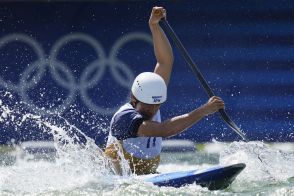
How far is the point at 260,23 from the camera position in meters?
13.4

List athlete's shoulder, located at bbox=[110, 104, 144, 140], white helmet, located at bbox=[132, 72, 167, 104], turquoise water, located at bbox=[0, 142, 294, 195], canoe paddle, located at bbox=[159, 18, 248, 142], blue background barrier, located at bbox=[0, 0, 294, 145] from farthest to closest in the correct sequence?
blue background barrier, located at bbox=[0, 0, 294, 145] → canoe paddle, located at bbox=[159, 18, 248, 142] → white helmet, located at bbox=[132, 72, 167, 104] → athlete's shoulder, located at bbox=[110, 104, 144, 140] → turquoise water, located at bbox=[0, 142, 294, 195]

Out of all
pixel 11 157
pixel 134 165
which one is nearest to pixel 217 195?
pixel 134 165

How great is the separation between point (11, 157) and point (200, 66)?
9.61 ft

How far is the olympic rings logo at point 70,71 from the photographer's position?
13328mm

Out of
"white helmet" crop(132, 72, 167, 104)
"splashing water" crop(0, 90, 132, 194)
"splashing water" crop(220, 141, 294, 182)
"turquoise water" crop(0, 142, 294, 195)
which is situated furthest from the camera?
"splashing water" crop(220, 141, 294, 182)

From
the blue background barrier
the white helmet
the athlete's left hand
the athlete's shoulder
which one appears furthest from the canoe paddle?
the blue background barrier

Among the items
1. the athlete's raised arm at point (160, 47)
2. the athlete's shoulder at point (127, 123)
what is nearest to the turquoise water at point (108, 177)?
the athlete's shoulder at point (127, 123)

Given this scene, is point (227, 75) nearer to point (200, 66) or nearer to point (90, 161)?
point (200, 66)

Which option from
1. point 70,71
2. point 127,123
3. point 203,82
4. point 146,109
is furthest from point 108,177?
point 70,71

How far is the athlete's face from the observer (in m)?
8.56

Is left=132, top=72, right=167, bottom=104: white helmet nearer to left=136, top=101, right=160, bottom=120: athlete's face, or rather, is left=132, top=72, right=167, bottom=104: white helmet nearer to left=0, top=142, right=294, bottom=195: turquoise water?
left=136, top=101, right=160, bottom=120: athlete's face

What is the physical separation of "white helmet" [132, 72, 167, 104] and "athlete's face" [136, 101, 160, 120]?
42mm

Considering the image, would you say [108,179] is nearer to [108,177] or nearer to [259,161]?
[108,177]

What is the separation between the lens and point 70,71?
1340 cm
